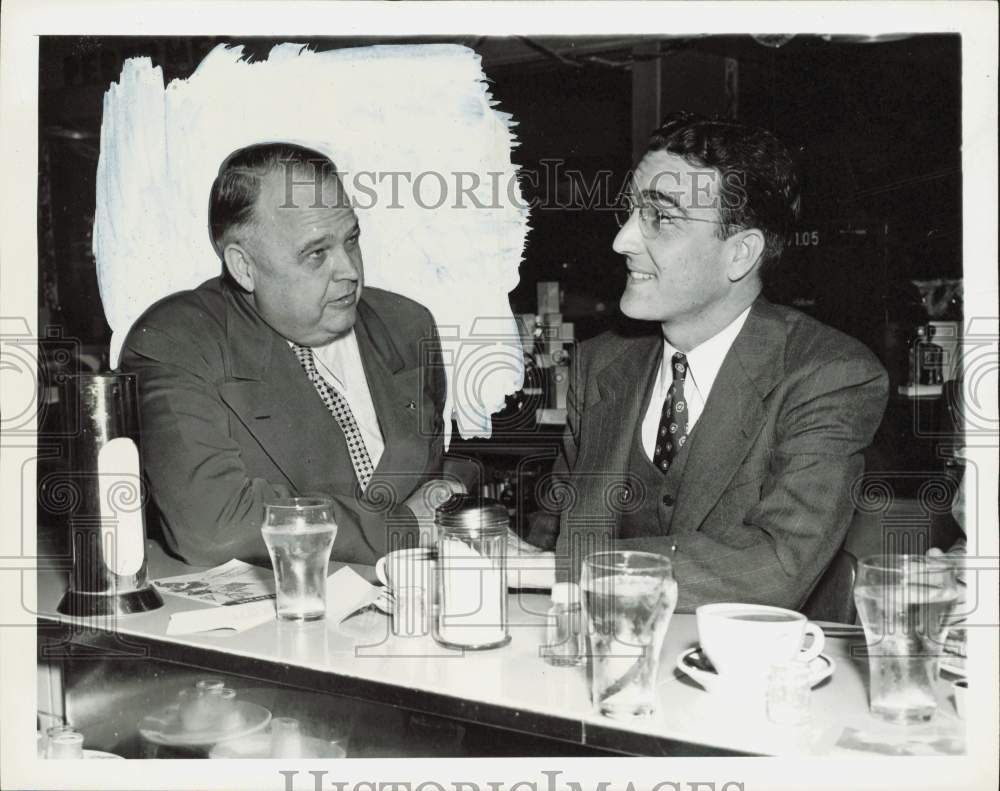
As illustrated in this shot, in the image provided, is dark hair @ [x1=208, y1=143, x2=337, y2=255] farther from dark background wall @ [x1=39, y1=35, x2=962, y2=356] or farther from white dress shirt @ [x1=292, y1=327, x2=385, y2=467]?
white dress shirt @ [x1=292, y1=327, x2=385, y2=467]

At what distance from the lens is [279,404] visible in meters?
1.64

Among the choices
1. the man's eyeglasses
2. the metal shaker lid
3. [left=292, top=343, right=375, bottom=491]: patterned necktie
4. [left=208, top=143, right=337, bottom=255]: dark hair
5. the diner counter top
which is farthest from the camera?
the man's eyeglasses

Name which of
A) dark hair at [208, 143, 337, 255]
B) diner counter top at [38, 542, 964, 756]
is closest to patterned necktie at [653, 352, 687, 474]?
diner counter top at [38, 542, 964, 756]

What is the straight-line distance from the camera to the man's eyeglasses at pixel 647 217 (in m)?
1.77

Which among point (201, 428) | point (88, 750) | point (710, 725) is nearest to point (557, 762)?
point (710, 725)

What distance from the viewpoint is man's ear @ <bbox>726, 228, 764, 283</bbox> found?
182cm

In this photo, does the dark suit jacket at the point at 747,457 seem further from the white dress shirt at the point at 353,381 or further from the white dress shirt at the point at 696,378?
the white dress shirt at the point at 353,381

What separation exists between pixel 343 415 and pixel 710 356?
72cm

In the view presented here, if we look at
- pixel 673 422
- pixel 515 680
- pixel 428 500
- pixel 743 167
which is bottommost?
pixel 515 680

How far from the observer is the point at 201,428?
1590mm

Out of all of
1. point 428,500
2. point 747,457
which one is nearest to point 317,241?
point 428,500

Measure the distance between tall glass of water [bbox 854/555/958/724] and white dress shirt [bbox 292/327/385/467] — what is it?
93 cm

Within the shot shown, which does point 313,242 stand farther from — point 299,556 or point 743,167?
point 743,167

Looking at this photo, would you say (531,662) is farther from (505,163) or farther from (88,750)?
(505,163)
